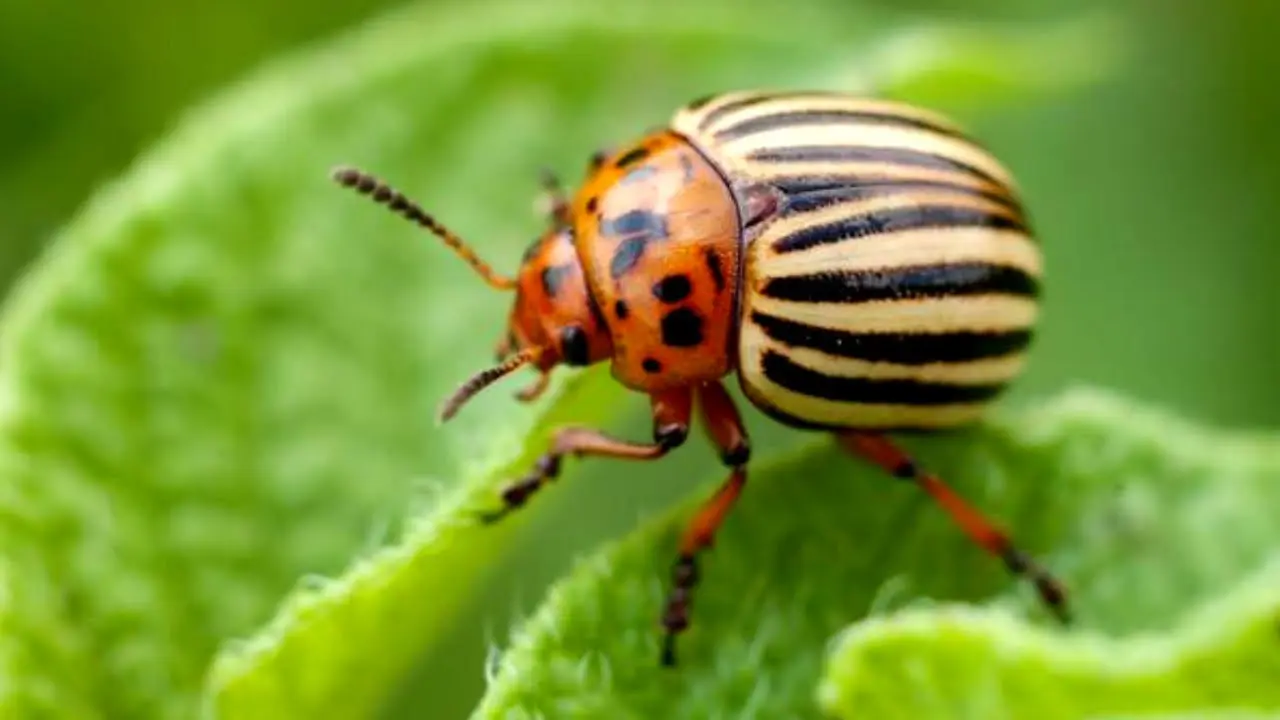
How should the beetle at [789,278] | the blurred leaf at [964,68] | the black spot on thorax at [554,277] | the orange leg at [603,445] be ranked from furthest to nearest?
the blurred leaf at [964,68], the black spot on thorax at [554,277], the beetle at [789,278], the orange leg at [603,445]

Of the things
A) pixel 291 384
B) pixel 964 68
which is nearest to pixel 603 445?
pixel 291 384

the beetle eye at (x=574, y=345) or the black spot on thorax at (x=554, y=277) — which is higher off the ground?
the black spot on thorax at (x=554, y=277)

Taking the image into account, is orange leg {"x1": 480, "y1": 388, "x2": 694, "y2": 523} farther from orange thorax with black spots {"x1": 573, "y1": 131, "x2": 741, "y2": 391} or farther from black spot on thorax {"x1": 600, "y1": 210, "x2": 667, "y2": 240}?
black spot on thorax {"x1": 600, "y1": 210, "x2": 667, "y2": 240}

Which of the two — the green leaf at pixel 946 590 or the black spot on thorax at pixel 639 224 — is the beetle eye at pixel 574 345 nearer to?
the black spot on thorax at pixel 639 224

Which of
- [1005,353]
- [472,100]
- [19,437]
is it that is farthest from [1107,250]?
[19,437]

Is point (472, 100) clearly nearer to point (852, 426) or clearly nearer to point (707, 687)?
point (852, 426)

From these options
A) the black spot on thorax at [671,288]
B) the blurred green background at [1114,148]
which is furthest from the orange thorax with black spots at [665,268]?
the blurred green background at [1114,148]
